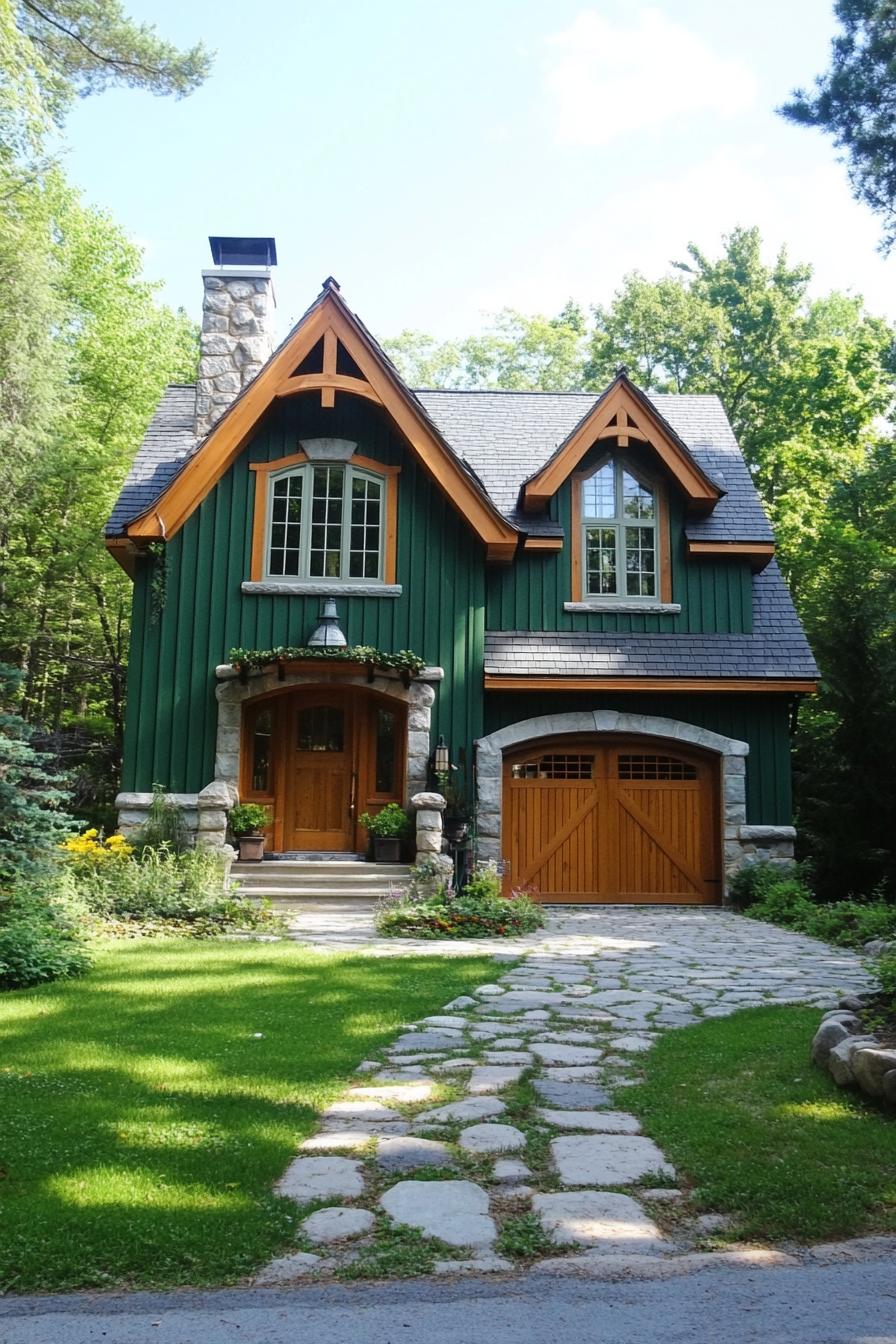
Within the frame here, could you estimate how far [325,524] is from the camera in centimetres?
1359

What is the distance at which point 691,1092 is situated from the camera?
4.64m

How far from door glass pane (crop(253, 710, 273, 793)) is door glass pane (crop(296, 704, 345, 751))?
403mm

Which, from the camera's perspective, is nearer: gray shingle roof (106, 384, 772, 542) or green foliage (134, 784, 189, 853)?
green foliage (134, 784, 189, 853)

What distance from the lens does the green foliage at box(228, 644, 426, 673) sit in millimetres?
12328

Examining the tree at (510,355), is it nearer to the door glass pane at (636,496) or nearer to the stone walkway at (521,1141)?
the door glass pane at (636,496)

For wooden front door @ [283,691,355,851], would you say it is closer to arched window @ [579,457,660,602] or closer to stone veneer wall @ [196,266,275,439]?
arched window @ [579,457,660,602]

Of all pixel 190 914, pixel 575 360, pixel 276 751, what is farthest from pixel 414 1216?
pixel 575 360

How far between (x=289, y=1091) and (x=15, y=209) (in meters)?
18.6

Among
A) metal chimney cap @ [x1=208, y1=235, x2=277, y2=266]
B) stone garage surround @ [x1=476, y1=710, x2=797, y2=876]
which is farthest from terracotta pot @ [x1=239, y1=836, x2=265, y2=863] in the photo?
metal chimney cap @ [x1=208, y1=235, x2=277, y2=266]

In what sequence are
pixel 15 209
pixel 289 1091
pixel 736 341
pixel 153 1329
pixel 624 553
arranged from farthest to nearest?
pixel 736 341 → pixel 15 209 → pixel 624 553 → pixel 289 1091 → pixel 153 1329

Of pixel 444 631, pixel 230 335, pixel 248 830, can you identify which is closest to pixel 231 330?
pixel 230 335

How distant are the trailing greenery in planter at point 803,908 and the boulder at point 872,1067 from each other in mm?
4066

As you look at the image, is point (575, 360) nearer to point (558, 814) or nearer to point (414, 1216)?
point (558, 814)

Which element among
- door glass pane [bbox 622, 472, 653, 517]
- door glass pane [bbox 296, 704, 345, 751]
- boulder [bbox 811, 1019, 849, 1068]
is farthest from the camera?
door glass pane [bbox 622, 472, 653, 517]
